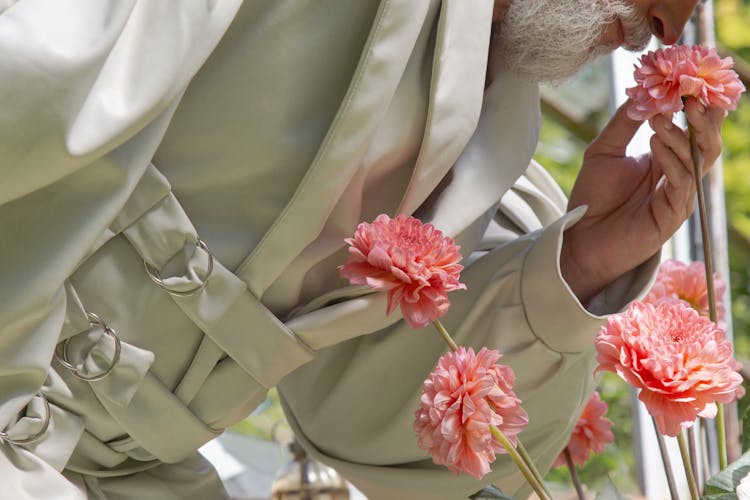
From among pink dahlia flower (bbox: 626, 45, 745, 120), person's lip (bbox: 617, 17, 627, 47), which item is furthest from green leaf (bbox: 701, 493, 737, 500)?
person's lip (bbox: 617, 17, 627, 47)

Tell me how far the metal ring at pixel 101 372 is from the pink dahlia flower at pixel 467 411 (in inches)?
13.7

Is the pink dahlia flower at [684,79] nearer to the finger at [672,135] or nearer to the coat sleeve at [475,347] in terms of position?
the finger at [672,135]

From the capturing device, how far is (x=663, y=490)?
7.34 ft

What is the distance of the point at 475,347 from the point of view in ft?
4.17

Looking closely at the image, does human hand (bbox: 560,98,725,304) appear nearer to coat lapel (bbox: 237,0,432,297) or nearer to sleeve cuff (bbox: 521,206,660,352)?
sleeve cuff (bbox: 521,206,660,352)

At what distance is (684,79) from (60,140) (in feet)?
1.65

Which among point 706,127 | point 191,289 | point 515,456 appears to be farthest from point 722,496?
point 191,289

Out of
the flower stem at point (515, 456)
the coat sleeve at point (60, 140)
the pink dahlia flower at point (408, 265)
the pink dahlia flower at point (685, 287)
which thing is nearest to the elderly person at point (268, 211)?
the coat sleeve at point (60, 140)

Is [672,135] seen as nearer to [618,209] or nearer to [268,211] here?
[618,209]

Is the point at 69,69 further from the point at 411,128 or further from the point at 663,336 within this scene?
the point at 663,336

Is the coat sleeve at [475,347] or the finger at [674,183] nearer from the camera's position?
the finger at [674,183]

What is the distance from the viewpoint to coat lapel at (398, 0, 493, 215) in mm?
1060

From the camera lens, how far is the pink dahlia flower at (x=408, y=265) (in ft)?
2.56

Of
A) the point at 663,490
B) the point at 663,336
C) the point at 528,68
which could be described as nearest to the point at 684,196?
Answer: the point at 528,68
